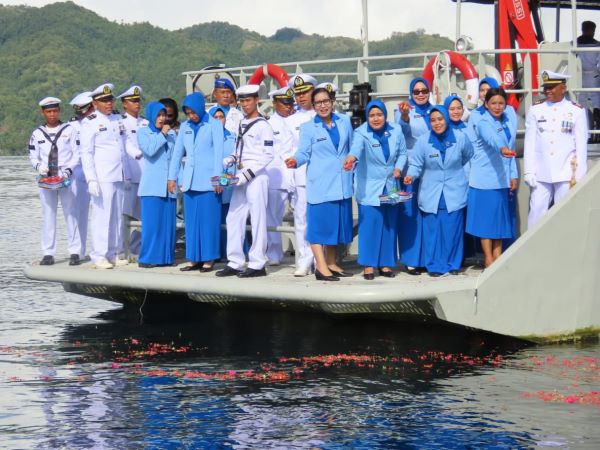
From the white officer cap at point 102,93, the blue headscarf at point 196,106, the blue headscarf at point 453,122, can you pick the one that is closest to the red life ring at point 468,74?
the blue headscarf at point 453,122

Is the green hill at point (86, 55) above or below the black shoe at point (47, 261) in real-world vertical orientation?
above

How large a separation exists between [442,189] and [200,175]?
2.07 meters

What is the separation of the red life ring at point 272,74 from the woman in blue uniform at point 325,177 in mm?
3337

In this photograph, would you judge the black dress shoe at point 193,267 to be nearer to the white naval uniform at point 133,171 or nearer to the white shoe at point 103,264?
the white shoe at point 103,264

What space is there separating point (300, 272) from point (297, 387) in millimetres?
2031

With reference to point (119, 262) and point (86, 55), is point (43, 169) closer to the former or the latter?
point (119, 262)

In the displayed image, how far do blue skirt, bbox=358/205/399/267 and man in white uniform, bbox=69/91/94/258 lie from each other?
9.78 ft

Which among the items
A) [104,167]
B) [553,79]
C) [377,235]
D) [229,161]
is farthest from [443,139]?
[104,167]

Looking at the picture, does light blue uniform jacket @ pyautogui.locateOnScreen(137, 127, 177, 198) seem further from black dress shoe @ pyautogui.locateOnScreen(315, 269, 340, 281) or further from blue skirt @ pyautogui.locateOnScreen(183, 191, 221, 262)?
black dress shoe @ pyautogui.locateOnScreen(315, 269, 340, 281)

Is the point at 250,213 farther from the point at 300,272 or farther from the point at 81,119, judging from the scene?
the point at 81,119

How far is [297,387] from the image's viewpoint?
8922 millimetres

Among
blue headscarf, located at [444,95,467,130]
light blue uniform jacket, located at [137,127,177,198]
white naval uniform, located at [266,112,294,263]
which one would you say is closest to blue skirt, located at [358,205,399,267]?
blue headscarf, located at [444,95,467,130]

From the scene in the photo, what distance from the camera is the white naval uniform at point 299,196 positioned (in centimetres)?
1081

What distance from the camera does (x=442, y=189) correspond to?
34.6ft
